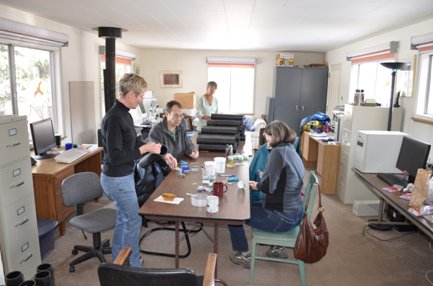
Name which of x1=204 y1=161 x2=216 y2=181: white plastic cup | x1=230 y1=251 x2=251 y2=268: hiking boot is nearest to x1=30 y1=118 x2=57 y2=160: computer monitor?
x1=204 y1=161 x2=216 y2=181: white plastic cup

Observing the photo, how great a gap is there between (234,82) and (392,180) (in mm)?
5942

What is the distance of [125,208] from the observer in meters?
2.62

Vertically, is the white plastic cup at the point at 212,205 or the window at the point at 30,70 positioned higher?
the window at the point at 30,70

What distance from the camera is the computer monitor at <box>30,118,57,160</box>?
3.74m

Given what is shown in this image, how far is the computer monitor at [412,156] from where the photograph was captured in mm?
3129

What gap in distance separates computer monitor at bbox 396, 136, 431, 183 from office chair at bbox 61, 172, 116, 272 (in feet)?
8.97

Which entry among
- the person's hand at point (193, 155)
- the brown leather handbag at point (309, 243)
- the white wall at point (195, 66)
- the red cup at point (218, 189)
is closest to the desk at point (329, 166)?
the person's hand at point (193, 155)

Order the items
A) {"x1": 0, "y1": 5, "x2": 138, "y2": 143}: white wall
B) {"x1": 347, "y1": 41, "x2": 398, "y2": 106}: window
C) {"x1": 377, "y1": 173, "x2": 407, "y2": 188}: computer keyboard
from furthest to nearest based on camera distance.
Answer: {"x1": 347, "y1": 41, "x2": 398, "y2": 106}: window
{"x1": 0, "y1": 5, "x2": 138, "y2": 143}: white wall
{"x1": 377, "y1": 173, "x2": 407, "y2": 188}: computer keyboard

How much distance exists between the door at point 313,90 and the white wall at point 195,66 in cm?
59

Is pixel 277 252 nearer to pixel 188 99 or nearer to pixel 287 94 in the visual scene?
pixel 188 99

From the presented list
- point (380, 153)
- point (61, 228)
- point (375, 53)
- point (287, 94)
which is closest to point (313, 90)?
point (287, 94)

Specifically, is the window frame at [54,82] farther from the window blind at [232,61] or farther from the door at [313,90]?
the door at [313,90]

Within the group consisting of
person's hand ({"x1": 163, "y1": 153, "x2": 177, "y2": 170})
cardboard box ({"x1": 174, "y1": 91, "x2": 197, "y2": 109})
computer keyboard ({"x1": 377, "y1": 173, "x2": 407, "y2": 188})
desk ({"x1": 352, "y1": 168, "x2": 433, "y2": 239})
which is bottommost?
desk ({"x1": 352, "y1": 168, "x2": 433, "y2": 239})

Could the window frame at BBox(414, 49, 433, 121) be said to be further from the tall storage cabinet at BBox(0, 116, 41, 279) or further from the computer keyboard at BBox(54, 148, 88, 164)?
the tall storage cabinet at BBox(0, 116, 41, 279)
